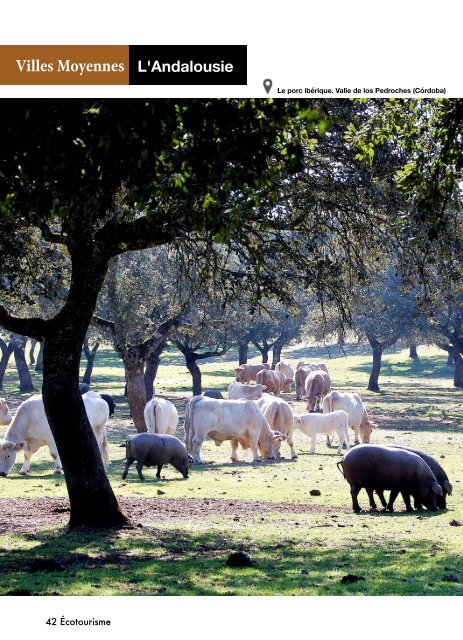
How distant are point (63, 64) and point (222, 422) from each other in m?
18.5

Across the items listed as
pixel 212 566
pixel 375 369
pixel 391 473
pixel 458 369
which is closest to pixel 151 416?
pixel 391 473

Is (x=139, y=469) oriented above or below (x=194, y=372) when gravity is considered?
below

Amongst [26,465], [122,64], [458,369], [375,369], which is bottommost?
[26,465]

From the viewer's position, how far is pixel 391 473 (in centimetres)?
1573

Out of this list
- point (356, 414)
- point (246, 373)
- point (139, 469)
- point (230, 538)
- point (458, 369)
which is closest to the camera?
point (230, 538)

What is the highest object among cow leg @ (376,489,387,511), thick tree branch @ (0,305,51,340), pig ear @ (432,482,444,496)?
thick tree branch @ (0,305,51,340)

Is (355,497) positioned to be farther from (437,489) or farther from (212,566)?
(212,566)

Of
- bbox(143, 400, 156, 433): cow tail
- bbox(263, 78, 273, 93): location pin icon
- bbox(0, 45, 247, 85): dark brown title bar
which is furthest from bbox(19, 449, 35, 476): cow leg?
bbox(263, 78, 273, 93): location pin icon

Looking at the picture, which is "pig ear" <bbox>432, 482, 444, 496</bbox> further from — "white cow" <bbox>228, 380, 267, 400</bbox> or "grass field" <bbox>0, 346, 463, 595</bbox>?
"white cow" <bbox>228, 380, 267, 400</bbox>

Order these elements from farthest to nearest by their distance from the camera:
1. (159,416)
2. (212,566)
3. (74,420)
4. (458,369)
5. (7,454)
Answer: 1. (458,369)
2. (159,416)
3. (7,454)
4. (74,420)
5. (212,566)

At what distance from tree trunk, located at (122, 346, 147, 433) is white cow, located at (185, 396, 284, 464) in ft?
20.8

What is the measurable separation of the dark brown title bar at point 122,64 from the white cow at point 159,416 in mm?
18818

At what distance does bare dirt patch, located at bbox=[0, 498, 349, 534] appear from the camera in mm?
14197

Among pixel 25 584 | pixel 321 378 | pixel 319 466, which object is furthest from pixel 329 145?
pixel 321 378
